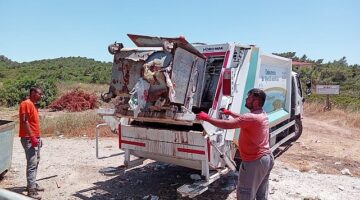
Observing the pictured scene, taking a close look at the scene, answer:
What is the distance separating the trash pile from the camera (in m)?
19.3

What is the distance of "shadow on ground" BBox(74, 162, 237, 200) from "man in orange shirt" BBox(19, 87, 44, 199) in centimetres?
76

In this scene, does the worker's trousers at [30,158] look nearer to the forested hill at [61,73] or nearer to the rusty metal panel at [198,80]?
the rusty metal panel at [198,80]

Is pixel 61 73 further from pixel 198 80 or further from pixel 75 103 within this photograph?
pixel 198 80

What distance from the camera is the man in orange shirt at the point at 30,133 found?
586 centimetres

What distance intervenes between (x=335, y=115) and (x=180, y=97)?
12764 millimetres

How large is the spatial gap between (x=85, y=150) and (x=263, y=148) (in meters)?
6.44

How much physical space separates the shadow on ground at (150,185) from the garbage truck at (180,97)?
477mm

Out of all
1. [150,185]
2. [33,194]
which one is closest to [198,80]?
[150,185]

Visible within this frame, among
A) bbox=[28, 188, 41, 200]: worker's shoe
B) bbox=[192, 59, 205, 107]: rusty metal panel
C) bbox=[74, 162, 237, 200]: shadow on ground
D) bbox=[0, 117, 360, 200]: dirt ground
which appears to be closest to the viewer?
bbox=[192, 59, 205, 107]: rusty metal panel

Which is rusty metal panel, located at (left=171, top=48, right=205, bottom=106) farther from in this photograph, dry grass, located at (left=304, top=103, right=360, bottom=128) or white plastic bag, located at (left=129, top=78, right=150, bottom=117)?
dry grass, located at (left=304, top=103, right=360, bottom=128)

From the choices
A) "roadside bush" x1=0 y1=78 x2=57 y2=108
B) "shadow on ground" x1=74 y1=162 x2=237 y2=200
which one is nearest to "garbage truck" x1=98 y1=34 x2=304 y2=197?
"shadow on ground" x1=74 y1=162 x2=237 y2=200

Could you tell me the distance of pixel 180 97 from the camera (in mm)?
5309

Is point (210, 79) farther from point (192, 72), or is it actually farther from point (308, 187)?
point (308, 187)

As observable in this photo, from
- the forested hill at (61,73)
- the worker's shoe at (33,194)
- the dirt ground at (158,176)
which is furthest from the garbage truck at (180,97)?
the forested hill at (61,73)
